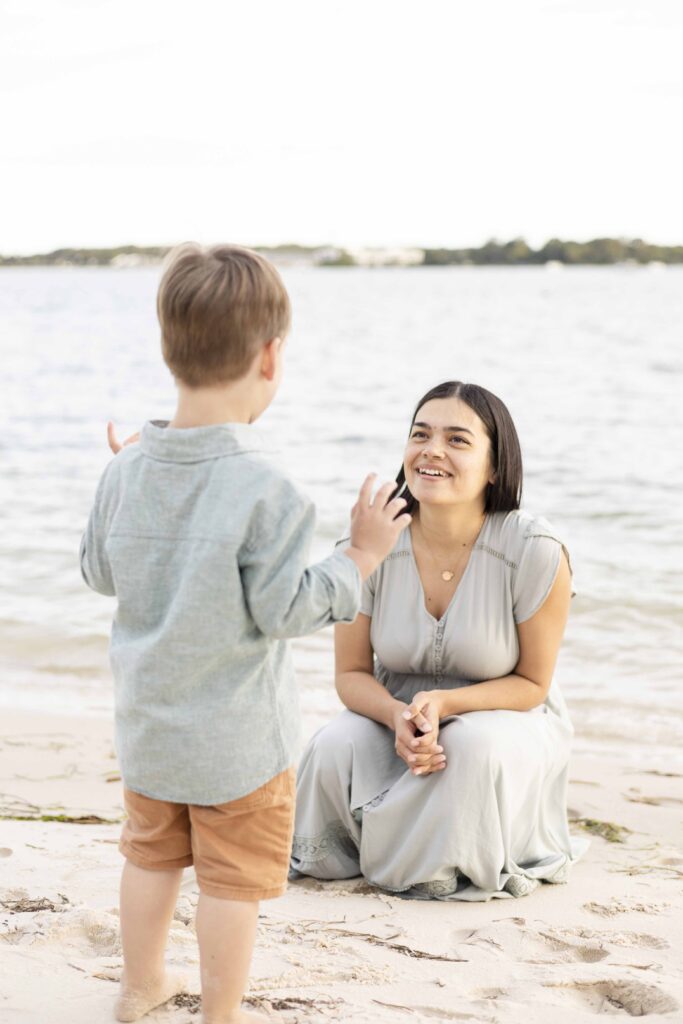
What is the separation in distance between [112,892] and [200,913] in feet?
3.34

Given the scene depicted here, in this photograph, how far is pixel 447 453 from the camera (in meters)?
3.58

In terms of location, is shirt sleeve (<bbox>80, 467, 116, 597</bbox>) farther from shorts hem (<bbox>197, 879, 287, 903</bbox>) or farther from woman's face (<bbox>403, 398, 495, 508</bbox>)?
woman's face (<bbox>403, 398, 495, 508</bbox>)

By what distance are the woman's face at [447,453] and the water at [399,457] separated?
216 cm

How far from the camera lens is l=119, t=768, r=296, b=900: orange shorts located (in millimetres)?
2361

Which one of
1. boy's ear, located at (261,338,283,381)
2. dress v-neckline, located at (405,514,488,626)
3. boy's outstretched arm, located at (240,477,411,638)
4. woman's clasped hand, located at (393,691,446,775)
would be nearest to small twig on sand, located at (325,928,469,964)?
woman's clasped hand, located at (393,691,446,775)

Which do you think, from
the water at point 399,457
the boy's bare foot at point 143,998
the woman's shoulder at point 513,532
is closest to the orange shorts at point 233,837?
the boy's bare foot at point 143,998

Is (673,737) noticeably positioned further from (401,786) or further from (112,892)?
(112,892)

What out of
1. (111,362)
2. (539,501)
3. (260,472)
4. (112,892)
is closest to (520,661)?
(112,892)

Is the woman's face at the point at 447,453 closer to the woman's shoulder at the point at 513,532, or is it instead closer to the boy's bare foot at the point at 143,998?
the woman's shoulder at the point at 513,532

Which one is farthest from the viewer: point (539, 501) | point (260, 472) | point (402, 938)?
point (539, 501)

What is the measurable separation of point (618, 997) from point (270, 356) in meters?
1.68

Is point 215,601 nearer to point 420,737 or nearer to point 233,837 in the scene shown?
point 233,837

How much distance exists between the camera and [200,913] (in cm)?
239

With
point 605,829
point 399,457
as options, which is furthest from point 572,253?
point 605,829
